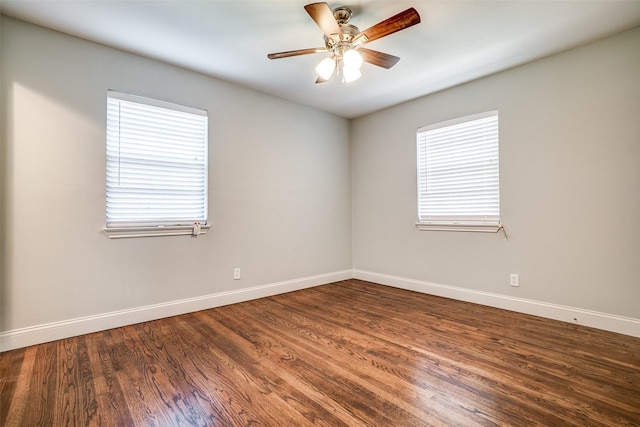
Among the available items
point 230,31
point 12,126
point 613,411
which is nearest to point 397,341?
point 613,411

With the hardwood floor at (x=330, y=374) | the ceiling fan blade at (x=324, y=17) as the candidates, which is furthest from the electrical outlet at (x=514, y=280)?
the ceiling fan blade at (x=324, y=17)

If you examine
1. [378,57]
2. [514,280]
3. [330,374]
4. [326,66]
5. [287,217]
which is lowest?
[330,374]

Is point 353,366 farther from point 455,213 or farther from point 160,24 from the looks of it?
point 160,24

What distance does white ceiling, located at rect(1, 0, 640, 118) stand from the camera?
2.21 meters

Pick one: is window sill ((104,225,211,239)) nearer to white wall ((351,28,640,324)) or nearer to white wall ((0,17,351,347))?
white wall ((0,17,351,347))

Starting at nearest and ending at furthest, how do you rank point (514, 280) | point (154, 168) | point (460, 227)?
point (154, 168), point (514, 280), point (460, 227)

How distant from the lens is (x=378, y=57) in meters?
2.41

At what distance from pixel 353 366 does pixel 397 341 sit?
57cm

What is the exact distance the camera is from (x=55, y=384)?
71.9 inches

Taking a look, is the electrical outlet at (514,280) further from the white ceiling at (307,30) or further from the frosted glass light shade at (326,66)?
the frosted glass light shade at (326,66)

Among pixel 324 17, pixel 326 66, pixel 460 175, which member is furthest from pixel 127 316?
pixel 460 175

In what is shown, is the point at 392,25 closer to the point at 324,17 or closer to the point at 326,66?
the point at 324,17

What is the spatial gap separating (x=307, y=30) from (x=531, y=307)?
3389 millimetres

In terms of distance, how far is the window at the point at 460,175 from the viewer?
11.0 feet
